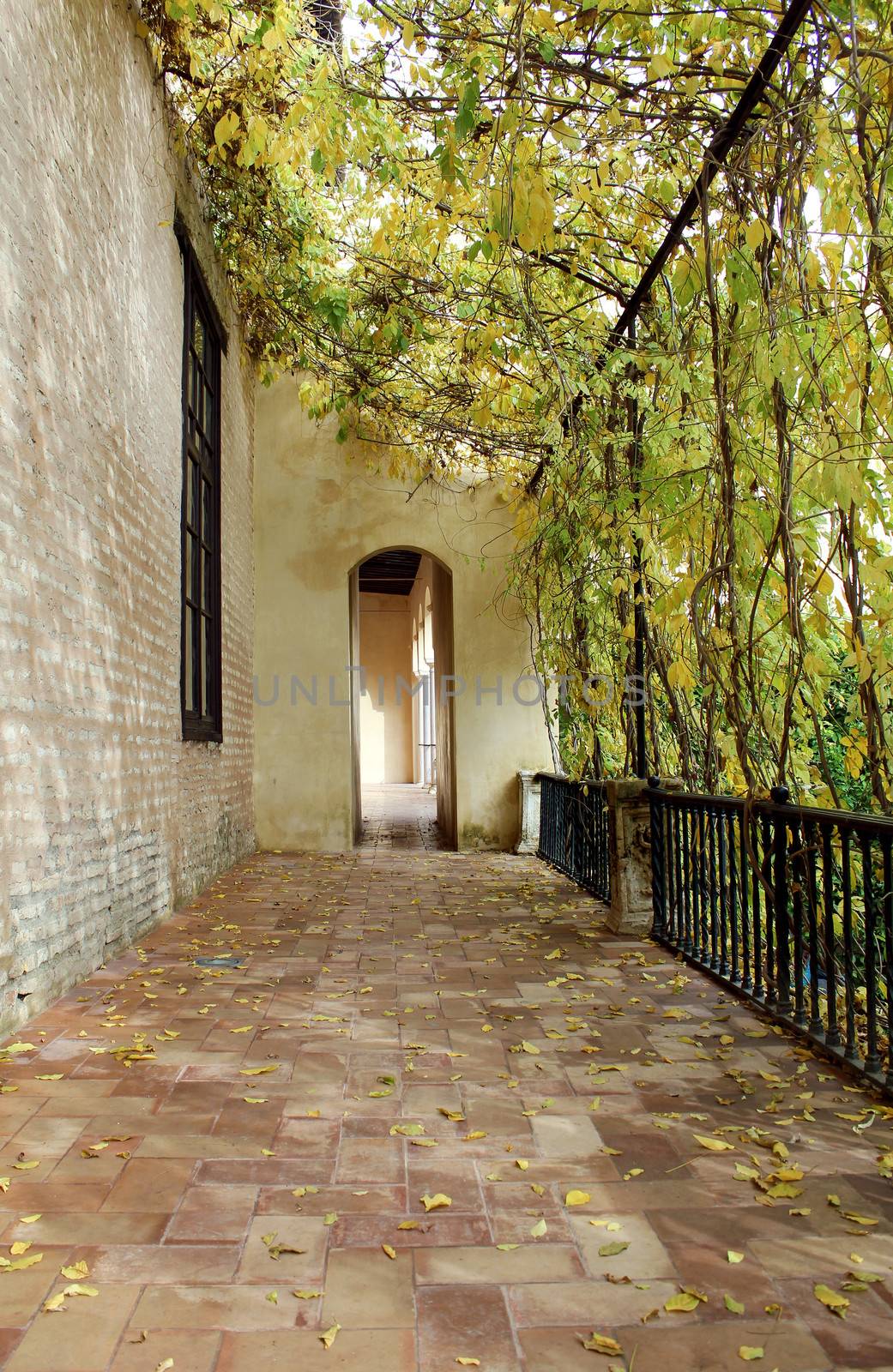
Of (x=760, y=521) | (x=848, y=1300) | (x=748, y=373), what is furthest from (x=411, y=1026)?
(x=748, y=373)

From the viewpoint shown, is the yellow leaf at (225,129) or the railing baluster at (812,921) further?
the yellow leaf at (225,129)

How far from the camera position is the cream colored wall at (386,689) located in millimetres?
20500

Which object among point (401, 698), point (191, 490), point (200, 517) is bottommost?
point (401, 698)

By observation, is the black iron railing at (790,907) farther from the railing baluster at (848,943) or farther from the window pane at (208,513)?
the window pane at (208,513)

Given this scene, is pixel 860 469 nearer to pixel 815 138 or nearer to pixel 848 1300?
pixel 815 138

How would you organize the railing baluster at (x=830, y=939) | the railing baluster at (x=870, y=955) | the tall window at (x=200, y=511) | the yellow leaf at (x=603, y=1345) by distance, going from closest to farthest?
the yellow leaf at (x=603, y=1345)
the railing baluster at (x=870, y=955)
the railing baluster at (x=830, y=939)
the tall window at (x=200, y=511)

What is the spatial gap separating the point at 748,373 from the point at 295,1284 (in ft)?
8.88

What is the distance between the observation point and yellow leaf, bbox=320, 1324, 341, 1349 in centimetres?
154

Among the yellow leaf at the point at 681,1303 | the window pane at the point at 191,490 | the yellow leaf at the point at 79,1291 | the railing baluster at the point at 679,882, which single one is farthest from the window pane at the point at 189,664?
the yellow leaf at the point at 681,1303

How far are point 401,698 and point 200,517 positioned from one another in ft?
46.2

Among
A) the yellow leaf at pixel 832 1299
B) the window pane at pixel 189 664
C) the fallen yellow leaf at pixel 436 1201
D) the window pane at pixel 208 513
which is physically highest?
the window pane at pixel 208 513

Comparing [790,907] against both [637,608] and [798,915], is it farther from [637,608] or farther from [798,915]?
[637,608]

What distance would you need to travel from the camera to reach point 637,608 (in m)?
4.84

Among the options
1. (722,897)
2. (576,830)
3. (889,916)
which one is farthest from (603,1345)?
(576,830)
